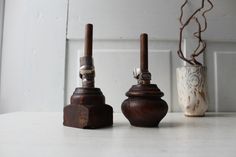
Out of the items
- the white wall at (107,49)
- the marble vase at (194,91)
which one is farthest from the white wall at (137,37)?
the marble vase at (194,91)

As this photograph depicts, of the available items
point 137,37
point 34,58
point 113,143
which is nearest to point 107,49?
point 137,37

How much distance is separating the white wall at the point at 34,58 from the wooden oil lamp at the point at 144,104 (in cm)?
40

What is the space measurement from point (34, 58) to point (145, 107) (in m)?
0.51

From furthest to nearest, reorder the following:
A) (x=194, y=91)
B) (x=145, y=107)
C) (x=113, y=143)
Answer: (x=194, y=91), (x=145, y=107), (x=113, y=143)

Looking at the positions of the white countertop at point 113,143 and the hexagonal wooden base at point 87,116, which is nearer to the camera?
the white countertop at point 113,143

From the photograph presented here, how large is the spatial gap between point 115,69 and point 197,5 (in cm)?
34

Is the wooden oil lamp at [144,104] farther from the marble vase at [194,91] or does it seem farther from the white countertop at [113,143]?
the marble vase at [194,91]

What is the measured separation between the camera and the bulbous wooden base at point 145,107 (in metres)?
0.40

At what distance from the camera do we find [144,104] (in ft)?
1.30

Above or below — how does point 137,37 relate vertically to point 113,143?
above

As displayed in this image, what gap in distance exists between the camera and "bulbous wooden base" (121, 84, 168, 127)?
0.40m

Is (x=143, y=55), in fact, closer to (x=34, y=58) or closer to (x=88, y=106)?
(x=88, y=106)

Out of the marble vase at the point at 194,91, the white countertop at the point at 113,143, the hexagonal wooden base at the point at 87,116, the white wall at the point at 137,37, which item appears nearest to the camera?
the white countertop at the point at 113,143

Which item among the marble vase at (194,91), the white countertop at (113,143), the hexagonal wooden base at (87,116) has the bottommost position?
the white countertop at (113,143)
